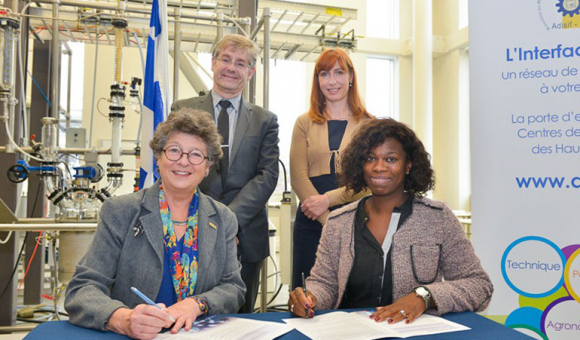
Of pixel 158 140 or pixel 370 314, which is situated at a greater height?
pixel 158 140

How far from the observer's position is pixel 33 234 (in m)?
3.80

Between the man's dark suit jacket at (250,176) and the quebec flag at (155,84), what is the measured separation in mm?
91

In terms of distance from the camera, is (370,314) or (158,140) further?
(158,140)

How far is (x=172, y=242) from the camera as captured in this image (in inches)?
57.9

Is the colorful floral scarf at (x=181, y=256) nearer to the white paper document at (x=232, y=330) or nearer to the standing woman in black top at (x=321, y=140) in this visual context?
the white paper document at (x=232, y=330)

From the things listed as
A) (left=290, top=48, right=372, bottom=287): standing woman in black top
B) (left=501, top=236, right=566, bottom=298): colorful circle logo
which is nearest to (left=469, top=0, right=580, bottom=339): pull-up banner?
(left=501, top=236, right=566, bottom=298): colorful circle logo

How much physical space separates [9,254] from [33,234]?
675mm

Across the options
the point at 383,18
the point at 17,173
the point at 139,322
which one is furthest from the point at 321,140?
the point at 383,18

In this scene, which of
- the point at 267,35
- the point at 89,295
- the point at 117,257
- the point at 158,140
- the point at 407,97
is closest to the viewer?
the point at 89,295

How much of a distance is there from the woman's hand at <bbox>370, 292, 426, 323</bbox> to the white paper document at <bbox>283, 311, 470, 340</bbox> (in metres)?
0.02

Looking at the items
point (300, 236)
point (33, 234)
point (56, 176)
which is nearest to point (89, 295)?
point (300, 236)

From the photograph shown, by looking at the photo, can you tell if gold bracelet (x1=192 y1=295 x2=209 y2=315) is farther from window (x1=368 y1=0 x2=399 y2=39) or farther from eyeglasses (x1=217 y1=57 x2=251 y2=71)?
window (x1=368 y1=0 x2=399 y2=39)

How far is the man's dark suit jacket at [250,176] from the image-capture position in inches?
80.5

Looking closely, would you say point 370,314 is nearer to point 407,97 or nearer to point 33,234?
point 33,234
